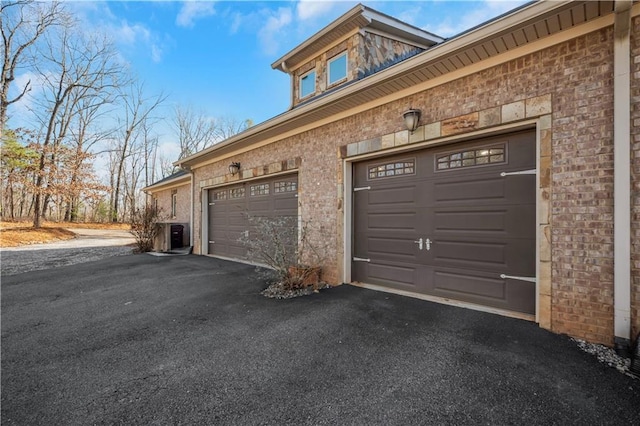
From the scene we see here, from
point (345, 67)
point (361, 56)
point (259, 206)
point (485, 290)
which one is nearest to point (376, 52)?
point (361, 56)

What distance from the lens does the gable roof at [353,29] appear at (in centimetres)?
695

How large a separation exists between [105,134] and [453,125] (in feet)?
79.3

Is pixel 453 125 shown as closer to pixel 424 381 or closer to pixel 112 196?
pixel 424 381

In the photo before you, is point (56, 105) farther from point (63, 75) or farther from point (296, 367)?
point (296, 367)

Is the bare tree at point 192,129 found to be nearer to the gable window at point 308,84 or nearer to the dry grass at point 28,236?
the dry grass at point 28,236

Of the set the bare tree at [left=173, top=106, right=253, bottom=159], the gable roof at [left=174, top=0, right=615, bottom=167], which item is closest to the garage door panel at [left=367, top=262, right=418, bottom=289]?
the gable roof at [left=174, top=0, right=615, bottom=167]

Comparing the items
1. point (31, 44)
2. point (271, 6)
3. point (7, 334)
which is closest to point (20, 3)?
point (31, 44)

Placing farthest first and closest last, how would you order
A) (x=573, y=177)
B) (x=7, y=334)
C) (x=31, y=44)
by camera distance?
(x=31, y=44) < (x=7, y=334) < (x=573, y=177)

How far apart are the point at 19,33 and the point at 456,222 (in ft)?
66.9

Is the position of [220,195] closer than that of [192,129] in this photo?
Yes

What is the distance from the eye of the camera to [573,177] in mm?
2826

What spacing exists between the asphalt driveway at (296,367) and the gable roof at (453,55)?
315 cm

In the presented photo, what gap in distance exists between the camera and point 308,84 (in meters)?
8.59

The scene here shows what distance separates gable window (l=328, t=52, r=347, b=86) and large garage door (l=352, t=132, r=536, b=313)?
3.98 metres
